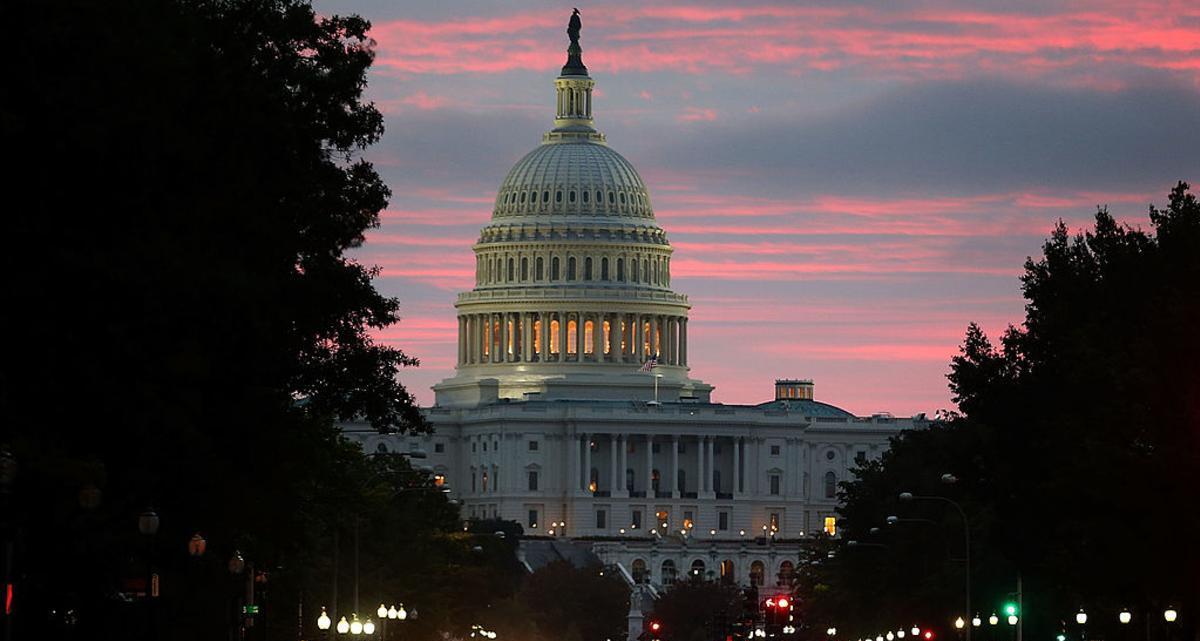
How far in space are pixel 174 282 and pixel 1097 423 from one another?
111ft

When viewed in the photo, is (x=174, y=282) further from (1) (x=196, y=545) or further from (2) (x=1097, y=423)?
(2) (x=1097, y=423)

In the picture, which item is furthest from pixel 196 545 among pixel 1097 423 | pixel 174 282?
pixel 1097 423

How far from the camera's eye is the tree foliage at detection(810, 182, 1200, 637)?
240 ft

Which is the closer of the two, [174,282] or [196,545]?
[174,282]

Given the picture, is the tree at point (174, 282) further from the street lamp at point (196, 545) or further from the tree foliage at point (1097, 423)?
the tree foliage at point (1097, 423)

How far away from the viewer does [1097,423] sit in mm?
79250

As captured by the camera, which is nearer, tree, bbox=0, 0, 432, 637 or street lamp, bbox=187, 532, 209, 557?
tree, bbox=0, 0, 432, 637

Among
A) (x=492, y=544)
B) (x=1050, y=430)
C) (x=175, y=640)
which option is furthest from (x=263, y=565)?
(x=492, y=544)

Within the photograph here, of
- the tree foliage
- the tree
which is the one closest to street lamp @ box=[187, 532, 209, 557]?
the tree

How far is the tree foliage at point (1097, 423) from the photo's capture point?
73125mm

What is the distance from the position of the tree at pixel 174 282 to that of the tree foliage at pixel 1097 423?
16269mm

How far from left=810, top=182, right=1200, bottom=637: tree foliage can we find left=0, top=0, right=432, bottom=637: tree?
16269 millimetres

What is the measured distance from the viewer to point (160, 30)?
174 feet

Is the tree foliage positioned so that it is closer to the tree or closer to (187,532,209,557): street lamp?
the tree
